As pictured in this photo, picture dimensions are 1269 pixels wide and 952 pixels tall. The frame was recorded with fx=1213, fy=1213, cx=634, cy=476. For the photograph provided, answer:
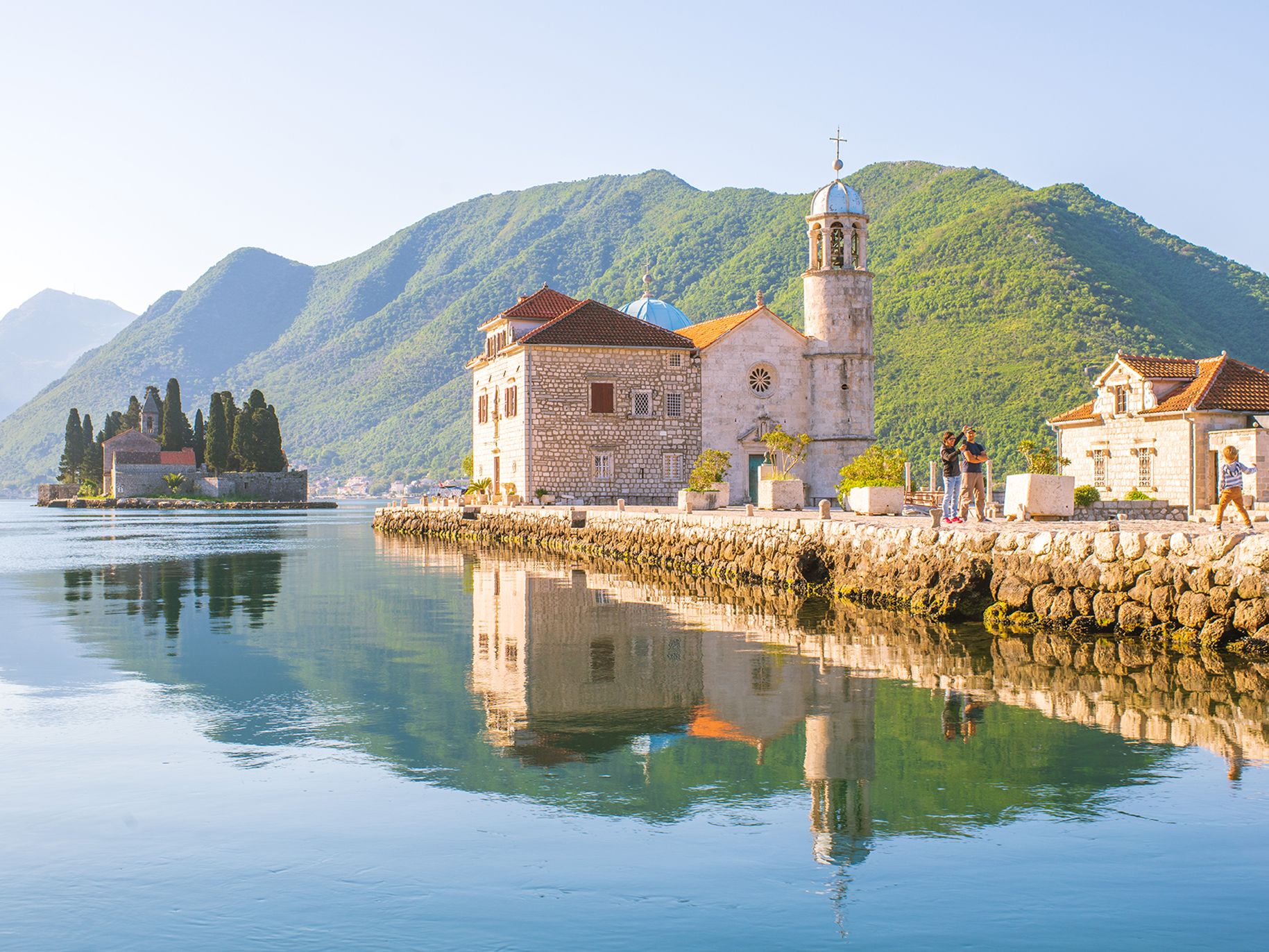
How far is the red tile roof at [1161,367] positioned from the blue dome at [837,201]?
11.3 m

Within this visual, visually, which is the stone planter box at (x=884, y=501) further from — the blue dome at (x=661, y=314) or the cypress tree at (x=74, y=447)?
the cypress tree at (x=74, y=447)

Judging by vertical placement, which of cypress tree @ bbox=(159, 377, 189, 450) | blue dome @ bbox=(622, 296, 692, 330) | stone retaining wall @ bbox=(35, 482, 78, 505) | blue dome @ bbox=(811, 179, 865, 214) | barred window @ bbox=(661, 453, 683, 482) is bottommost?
stone retaining wall @ bbox=(35, 482, 78, 505)

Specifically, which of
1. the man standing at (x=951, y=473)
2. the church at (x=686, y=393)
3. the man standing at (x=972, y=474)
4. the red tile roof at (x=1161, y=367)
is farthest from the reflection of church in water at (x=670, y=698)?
the church at (x=686, y=393)

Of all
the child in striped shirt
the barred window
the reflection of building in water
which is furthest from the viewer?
the barred window

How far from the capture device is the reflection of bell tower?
7.34 meters

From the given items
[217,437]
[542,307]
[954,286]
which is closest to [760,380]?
[542,307]

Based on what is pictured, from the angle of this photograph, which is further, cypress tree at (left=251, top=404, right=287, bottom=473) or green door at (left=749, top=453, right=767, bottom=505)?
cypress tree at (left=251, top=404, right=287, bottom=473)

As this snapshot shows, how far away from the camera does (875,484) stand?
104ft

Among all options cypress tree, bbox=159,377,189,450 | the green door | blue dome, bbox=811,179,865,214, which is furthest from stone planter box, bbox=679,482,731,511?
cypress tree, bbox=159,377,189,450

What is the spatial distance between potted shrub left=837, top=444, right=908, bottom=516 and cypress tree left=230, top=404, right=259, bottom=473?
79.9 meters

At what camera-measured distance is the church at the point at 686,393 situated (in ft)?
153

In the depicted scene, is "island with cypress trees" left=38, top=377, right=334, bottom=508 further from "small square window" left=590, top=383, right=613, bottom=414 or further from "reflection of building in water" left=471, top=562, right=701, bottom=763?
"reflection of building in water" left=471, top=562, right=701, bottom=763

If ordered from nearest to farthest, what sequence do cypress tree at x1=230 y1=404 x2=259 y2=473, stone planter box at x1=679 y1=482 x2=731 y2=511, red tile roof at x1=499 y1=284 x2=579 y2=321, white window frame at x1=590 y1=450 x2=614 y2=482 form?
stone planter box at x1=679 y1=482 x2=731 y2=511 < white window frame at x1=590 y1=450 x2=614 y2=482 < red tile roof at x1=499 y1=284 x2=579 y2=321 < cypress tree at x1=230 y1=404 x2=259 y2=473

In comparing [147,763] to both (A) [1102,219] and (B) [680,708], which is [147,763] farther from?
(A) [1102,219]
